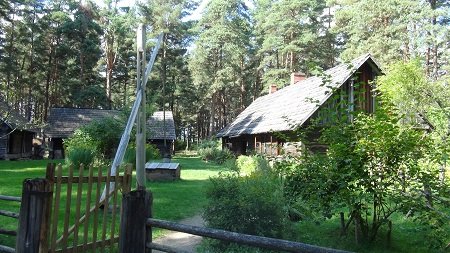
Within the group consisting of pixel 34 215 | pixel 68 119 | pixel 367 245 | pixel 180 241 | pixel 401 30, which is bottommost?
pixel 180 241

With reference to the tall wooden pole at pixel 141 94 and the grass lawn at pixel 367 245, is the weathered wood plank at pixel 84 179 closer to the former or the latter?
the tall wooden pole at pixel 141 94

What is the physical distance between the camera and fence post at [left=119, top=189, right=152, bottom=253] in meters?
3.48

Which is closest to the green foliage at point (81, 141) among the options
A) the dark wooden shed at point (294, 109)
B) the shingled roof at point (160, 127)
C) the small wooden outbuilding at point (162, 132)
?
the dark wooden shed at point (294, 109)

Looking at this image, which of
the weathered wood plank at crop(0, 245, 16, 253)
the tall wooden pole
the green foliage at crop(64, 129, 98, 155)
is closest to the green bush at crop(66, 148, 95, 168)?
the green foliage at crop(64, 129, 98, 155)

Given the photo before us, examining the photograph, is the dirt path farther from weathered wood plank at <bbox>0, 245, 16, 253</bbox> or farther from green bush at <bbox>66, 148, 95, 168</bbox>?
green bush at <bbox>66, 148, 95, 168</bbox>

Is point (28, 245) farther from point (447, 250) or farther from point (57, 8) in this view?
point (57, 8)

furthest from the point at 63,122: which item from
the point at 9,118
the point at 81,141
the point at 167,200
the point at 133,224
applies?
the point at 133,224

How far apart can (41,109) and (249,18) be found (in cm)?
2671

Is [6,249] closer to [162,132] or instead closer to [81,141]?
[81,141]

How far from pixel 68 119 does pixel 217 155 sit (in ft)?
43.2

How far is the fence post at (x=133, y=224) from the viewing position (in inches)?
137

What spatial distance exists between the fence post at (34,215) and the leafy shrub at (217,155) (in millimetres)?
23027

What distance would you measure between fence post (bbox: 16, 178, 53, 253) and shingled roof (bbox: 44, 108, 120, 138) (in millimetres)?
27623

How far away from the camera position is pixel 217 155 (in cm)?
2839
